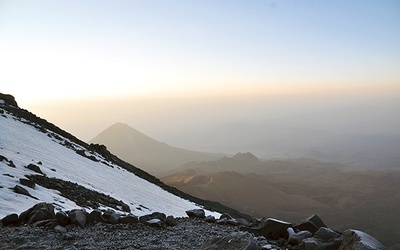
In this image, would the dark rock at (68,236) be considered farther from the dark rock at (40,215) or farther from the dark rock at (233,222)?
the dark rock at (233,222)

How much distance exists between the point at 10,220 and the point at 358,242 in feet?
28.0

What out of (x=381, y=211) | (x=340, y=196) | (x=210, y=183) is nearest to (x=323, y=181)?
(x=340, y=196)

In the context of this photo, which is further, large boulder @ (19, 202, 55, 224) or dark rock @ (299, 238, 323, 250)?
large boulder @ (19, 202, 55, 224)

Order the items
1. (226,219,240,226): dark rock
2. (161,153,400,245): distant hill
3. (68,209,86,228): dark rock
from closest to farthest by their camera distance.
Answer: (68,209,86,228): dark rock
(226,219,240,226): dark rock
(161,153,400,245): distant hill

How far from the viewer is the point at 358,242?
617 cm

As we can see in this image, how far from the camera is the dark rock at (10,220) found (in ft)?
28.9

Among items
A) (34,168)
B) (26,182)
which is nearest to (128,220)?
(26,182)

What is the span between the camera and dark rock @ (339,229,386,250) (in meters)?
6.05

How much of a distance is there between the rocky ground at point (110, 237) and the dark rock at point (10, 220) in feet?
1.17

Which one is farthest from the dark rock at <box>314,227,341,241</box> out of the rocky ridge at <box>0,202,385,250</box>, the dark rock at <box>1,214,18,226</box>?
the dark rock at <box>1,214,18,226</box>

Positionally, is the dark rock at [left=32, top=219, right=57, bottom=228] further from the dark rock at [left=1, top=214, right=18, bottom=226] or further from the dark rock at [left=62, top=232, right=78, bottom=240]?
the dark rock at [left=62, top=232, right=78, bottom=240]

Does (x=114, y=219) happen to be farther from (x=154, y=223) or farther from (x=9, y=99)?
(x=9, y=99)

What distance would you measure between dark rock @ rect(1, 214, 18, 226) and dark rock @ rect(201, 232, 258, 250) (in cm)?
556

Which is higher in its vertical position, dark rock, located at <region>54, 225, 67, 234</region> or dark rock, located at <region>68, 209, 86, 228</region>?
dark rock, located at <region>68, 209, 86, 228</region>
